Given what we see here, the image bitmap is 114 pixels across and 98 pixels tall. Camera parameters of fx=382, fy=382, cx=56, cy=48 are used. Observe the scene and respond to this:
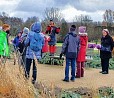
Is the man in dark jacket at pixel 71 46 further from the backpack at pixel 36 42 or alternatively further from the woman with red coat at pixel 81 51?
the backpack at pixel 36 42

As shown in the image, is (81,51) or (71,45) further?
(81,51)

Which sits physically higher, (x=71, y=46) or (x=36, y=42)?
(x=36, y=42)

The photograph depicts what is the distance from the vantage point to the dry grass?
5.32 m

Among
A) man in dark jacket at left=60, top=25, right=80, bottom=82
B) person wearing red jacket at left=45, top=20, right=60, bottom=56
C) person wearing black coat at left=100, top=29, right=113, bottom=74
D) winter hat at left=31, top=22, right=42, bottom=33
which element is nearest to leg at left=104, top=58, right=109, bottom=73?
person wearing black coat at left=100, top=29, right=113, bottom=74

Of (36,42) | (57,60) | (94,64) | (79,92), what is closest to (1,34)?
(36,42)

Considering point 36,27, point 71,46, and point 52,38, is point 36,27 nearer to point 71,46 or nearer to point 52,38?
point 71,46

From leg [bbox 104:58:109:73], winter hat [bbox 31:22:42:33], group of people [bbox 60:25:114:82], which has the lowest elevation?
leg [bbox 104:58:109:73]

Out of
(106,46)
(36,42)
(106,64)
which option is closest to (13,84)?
(36,42)

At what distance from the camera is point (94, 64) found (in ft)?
56.7

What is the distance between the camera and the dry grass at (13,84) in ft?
17.5

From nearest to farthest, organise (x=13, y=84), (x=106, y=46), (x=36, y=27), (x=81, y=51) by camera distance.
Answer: (x=13, y=84)
(x=36, y=27)
(x=81, y=51)
(x=106, y=46)

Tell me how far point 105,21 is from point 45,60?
A: 45.0 m

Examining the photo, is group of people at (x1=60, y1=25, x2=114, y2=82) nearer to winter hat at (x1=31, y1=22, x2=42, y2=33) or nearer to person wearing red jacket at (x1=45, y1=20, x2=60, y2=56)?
winter hat at (x1=31, y1=22, x2=42, y2=33)

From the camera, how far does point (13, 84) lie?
5828mm
